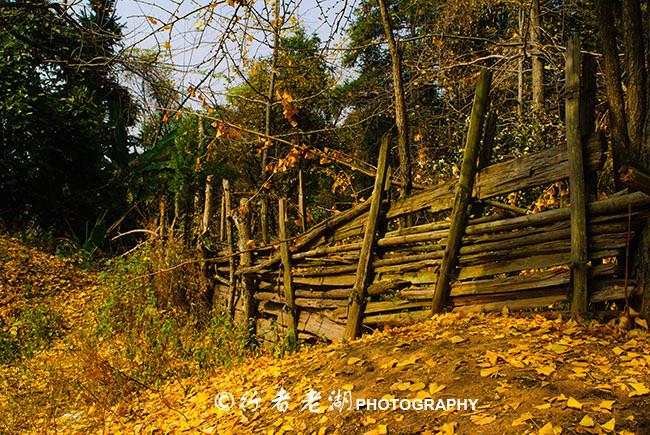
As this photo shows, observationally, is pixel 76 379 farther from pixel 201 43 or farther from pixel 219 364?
pixel 201 43

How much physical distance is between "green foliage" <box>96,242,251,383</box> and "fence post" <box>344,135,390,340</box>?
1458 millimetres

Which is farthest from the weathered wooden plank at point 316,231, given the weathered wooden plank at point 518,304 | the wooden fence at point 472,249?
the weathered wooden plank at point 518,304

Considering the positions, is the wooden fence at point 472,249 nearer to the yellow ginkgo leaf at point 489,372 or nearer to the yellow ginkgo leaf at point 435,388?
the yellow ginkgo leaf at point 489,372

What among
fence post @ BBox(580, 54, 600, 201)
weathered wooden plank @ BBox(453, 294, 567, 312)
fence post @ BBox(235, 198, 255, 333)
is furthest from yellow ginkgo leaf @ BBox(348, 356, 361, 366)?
fence post @ BBox(235, 198, 255, 333)

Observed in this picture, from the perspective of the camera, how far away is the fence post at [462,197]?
177 inches

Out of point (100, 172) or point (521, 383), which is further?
point (100, 172)

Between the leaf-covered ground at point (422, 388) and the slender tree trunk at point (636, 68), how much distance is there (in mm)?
1338

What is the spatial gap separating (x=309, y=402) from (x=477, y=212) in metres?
2.17

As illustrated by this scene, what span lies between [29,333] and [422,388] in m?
6.58

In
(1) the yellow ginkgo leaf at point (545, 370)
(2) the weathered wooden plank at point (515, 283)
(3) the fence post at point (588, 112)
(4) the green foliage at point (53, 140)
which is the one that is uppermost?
(4) the green foliage at point (53, 140)

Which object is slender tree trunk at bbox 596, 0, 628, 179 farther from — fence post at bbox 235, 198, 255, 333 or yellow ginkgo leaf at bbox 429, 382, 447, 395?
fence post at bbox 235, 198, 255, 333

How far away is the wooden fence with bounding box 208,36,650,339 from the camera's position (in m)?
3.79

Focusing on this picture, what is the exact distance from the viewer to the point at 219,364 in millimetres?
5887

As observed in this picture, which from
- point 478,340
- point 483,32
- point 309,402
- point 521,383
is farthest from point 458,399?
point 483,32
